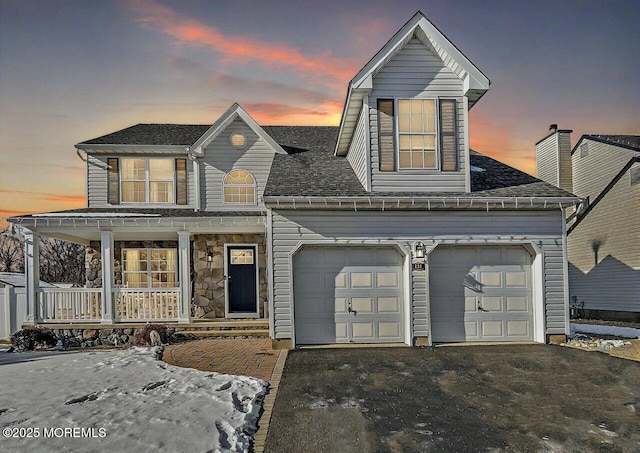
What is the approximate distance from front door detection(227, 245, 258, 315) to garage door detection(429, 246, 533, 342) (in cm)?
578

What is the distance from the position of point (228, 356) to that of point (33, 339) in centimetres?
541

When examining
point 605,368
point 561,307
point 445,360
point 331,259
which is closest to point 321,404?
point 445,360

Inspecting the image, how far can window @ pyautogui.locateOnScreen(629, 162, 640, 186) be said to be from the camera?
46.6 ft

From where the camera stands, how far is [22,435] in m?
4.07

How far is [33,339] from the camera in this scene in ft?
31.3

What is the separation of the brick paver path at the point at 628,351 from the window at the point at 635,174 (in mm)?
8611

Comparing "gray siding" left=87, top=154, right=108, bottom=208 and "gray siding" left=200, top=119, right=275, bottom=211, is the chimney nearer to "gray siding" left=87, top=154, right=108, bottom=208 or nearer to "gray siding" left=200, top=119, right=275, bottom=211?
"gray siding" left=200, top=119, right=275, bottom=211

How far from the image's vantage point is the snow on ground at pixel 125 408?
3.95m

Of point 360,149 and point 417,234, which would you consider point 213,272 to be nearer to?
point 360,149

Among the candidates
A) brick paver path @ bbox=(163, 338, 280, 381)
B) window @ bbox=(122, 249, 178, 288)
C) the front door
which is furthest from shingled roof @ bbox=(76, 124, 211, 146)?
brick paver path @ bbox=(163, 338, 280, 381)

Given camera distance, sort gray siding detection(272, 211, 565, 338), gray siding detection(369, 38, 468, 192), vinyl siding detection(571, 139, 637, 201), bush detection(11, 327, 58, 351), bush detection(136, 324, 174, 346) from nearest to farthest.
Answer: gray siding detection(272, 211, 565, 338) → gray siding detection(369, 38, 468, 192) → bush detection(11, 327, 58, 351) → bush detection(136, 324, 174, 346) → vinyl siding detection(571, 139, 637, 201)

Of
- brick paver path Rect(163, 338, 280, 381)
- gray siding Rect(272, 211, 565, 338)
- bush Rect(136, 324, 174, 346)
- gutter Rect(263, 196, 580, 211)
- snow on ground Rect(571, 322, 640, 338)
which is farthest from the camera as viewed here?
snow on ground Rect(571, 322, 640, 338)

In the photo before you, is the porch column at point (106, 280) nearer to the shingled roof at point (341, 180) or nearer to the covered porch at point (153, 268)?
the covered porch at point (153, 268)

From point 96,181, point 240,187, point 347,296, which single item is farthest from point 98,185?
point 347,296
